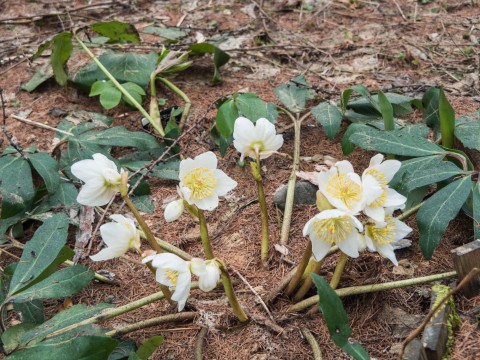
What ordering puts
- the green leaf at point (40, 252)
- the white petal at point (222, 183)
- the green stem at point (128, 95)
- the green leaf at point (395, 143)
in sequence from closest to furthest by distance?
1. the green leaf at point (40, 252)
2. the white petal at point (222, 183)
3. the green leaf at point (395, 143)
4. the green stem at point (128, 95)

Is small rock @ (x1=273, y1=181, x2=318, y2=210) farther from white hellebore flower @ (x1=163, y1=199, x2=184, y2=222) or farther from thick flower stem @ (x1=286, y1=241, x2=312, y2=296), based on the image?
white hellebore flower @ (x1=163, y1=199, x2=184, y2=222)

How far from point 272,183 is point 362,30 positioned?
192 centimetres

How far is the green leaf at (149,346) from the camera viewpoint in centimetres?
146

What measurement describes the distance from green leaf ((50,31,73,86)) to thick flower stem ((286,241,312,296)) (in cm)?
191

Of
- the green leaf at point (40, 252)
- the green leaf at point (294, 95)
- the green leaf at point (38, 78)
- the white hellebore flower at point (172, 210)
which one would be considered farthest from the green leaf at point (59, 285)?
the green leaf at point (38, 78)

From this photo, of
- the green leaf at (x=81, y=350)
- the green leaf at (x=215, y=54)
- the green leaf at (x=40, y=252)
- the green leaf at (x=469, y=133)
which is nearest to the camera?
the green leaf at (x=81, y=350)

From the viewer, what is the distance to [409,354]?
1.37 m

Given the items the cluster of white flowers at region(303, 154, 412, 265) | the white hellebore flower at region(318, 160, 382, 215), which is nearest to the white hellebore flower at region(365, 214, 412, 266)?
the cluster of white flowers at region(303, 154, 412, 265)

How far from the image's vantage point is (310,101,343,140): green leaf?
2287 millimetres

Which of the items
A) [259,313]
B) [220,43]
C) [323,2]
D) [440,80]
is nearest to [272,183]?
[259,313]

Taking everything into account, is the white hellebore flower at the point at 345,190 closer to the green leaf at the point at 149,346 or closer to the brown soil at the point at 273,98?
the brown soil at the point at 273,98

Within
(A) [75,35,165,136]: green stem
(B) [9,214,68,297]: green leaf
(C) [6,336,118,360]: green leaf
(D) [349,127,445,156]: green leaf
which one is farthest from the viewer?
(A) [75,35,165,136]: green stem

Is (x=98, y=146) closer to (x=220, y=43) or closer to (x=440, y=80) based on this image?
(x=220, y=43)

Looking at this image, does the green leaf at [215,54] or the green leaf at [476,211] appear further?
the green leaf at [215,54]
